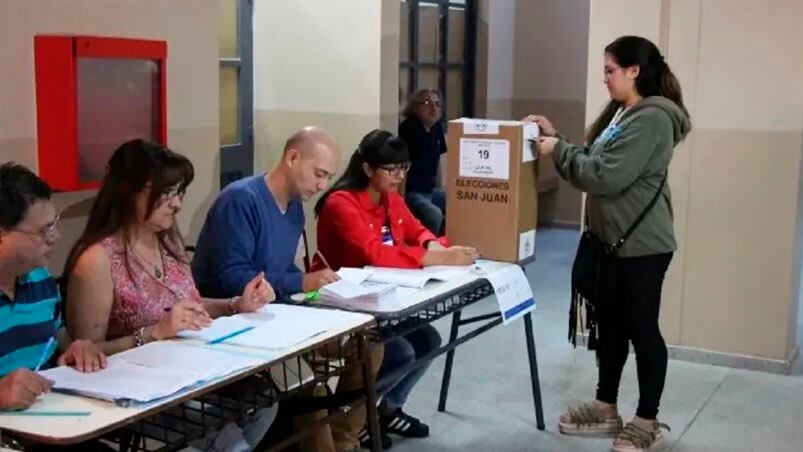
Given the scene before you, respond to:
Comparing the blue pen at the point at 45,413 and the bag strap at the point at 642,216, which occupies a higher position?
the bag strap at the point at 642,216

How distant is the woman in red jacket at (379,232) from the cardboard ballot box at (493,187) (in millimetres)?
110

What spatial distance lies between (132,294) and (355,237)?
3.05ft

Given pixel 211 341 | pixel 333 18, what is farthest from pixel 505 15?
pixel 211 341

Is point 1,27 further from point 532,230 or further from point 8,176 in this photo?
point 532,230

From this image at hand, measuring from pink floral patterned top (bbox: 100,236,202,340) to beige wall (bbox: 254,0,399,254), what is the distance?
2303 mm

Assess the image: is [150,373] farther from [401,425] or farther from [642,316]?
[642,316]

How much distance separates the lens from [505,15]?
7945 millimetres

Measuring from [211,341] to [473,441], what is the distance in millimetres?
1548

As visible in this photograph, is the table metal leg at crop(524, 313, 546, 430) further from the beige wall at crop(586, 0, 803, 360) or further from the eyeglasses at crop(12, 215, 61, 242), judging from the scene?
the eyeglasses at crop(12, 215, 61, 242)

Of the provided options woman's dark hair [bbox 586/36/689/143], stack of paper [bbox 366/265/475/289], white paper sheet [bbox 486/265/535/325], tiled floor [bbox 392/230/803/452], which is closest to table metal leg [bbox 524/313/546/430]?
tiled floor [bbox 392/230/803/452]

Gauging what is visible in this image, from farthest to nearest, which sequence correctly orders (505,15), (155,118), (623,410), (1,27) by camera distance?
(505,15)
(623,410)
(155,118)
(1,27)

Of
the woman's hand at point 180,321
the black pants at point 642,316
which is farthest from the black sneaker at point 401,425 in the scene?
the woman's hand at point 180,321

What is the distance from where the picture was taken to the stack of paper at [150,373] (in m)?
1.78

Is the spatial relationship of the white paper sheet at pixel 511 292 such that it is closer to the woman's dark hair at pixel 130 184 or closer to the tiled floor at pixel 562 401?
the tiled floor at pixel 562 401
